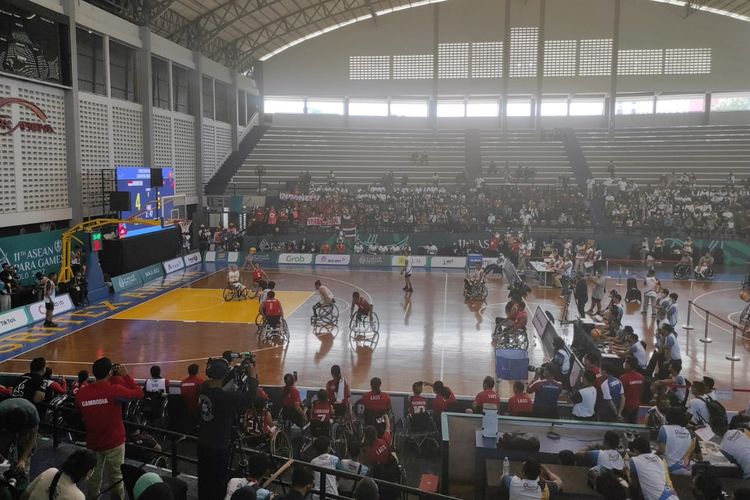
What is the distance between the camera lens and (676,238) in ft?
109

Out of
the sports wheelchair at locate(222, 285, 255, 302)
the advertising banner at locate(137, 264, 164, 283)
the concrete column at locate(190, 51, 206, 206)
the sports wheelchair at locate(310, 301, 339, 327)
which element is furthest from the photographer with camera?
the concrete column at locate(190, 51, 206, 206)

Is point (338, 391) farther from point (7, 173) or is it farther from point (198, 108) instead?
point (198, 108)

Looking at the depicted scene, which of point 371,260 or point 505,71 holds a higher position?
point 505,71

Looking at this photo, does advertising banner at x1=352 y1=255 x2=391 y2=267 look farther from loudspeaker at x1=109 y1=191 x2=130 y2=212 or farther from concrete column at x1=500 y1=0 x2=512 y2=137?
concrete column at x1=500 y1=0 x2=512 y2=137

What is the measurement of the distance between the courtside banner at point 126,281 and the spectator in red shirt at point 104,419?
20119mm

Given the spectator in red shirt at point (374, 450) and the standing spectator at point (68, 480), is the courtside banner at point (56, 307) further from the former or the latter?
the standing spectator at point (68, 480)

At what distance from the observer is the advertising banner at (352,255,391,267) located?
32.6 metres

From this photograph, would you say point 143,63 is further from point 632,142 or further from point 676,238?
point 632,142

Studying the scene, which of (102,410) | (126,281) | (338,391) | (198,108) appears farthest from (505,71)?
(102,410)

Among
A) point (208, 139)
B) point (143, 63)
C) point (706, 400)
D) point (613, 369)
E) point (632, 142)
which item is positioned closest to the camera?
point (706, 400)

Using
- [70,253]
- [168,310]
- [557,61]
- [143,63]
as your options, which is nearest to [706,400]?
[168,310]

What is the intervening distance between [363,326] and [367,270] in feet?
42.5

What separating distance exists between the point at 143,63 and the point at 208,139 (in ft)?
34.3

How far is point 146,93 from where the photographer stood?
103 ft
